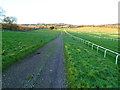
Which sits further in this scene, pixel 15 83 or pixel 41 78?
pixel 41 78

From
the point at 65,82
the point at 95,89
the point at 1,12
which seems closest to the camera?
the point at 95,89

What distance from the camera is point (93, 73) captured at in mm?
5715

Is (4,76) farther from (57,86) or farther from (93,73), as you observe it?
(93,73)

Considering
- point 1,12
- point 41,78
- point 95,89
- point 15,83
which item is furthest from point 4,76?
point 1,12

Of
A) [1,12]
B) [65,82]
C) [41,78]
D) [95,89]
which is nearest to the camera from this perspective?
[95,89]

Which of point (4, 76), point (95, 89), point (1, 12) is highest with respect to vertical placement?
point (1, 12)

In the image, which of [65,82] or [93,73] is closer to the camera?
[65,82]

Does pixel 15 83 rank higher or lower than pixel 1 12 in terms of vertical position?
lower

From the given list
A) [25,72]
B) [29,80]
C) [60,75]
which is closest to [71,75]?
[60,75]

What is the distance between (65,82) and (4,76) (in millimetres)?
3363

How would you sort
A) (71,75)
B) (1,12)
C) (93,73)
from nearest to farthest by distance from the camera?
(71,75)
(93,73)
(1,12)

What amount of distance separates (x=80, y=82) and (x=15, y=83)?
323 cm

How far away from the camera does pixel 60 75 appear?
5230mm

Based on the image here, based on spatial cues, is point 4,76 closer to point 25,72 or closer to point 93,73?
point 25,72
